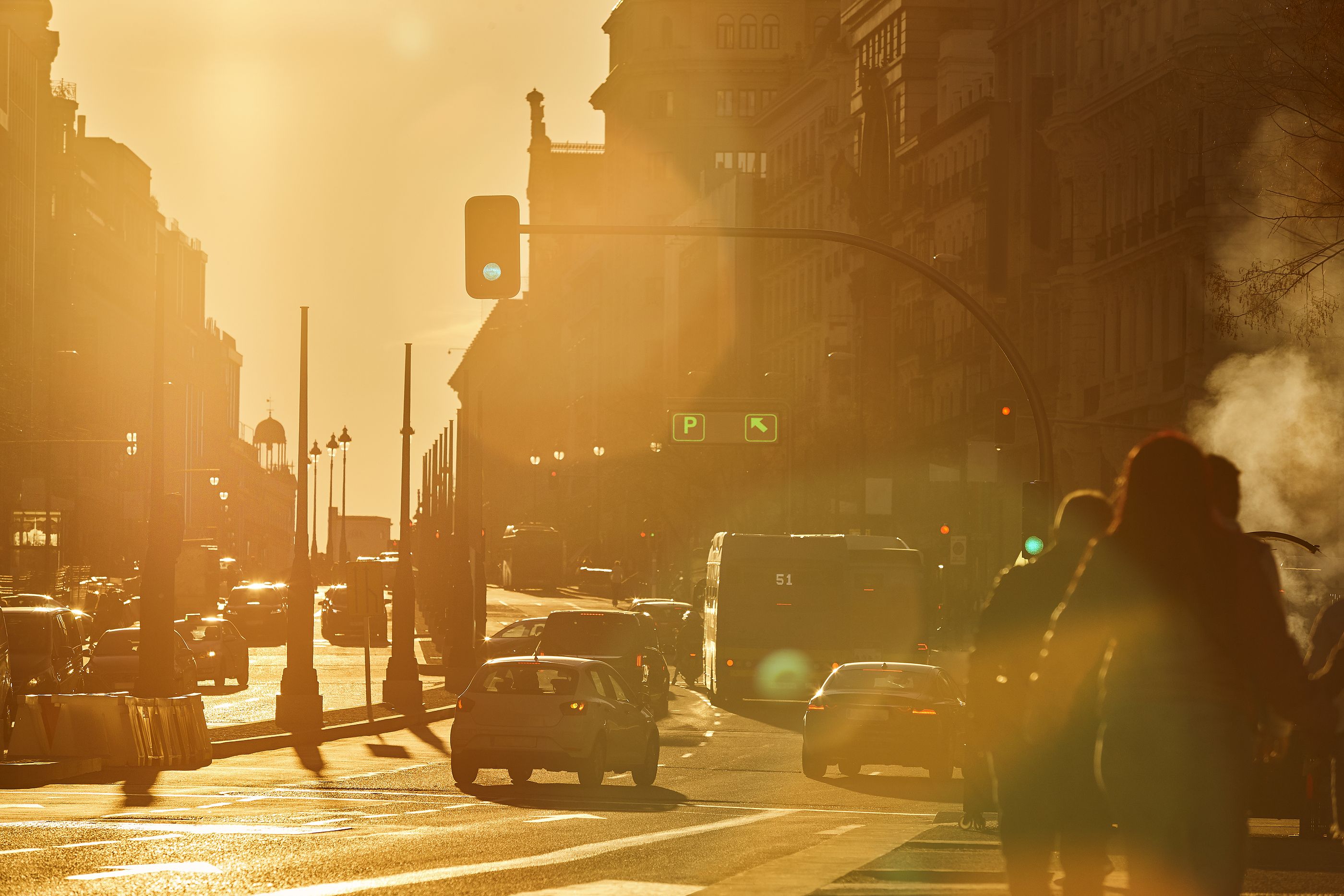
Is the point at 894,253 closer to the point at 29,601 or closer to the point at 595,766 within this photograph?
the point at 595,766

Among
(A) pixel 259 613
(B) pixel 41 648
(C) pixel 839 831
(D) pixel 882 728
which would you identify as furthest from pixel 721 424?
(A) pixel 259 613

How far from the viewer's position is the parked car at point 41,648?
107 feet

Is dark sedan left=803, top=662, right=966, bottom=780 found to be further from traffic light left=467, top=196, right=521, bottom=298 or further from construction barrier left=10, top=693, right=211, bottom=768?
construction barrier left=10, top=693, right=211, bottom=768

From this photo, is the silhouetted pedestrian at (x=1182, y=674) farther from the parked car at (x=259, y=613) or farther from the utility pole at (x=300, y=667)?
the parked car at (x=259, y=613)

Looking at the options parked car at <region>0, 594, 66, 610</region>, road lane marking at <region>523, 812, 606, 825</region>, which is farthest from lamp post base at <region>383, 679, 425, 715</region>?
road lane marking at <region>523, 812, 606, 825</region>

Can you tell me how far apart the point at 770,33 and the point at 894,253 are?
134m

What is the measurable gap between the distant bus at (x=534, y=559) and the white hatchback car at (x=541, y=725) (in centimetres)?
10293

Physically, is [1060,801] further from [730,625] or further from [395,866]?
[730,625]

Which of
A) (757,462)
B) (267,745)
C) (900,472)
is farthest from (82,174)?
(267,745)

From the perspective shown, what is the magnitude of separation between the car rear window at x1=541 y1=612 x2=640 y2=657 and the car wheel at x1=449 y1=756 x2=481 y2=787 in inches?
569

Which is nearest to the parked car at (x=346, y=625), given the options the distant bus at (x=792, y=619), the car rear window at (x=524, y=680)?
the distant bus at (x=792, y=619)

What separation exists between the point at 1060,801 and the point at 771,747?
23144mm

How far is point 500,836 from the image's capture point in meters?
16.4

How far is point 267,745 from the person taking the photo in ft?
99.1
